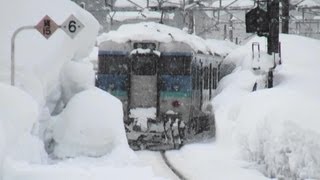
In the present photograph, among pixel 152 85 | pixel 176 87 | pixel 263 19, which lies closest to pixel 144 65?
pixel 152 85

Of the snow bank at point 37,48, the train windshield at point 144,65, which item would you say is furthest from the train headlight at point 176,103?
the snow bank at point 37,48

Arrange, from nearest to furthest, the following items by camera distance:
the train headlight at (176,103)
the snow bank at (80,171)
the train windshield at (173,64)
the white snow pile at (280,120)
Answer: the snow bank at (80,171) < the white snow pile at (280,120) < the train headlight at (176,103) < the train windshield at (173,64)

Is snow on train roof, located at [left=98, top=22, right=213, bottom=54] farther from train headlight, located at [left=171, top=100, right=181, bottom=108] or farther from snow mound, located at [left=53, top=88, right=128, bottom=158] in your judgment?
snow mound, located at [left=53, top=88, right=128, bottom=158]

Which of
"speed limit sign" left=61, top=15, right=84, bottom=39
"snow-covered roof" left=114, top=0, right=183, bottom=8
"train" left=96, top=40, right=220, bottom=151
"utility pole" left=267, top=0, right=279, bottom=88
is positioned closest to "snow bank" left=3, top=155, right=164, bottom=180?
"speed limit sign" left=61, top=15, right=84, bottom=39

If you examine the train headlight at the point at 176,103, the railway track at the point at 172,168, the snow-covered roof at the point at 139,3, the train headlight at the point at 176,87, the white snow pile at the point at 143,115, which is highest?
the snow-covered roof at the point at 139,3

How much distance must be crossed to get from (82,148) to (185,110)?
7422 mm

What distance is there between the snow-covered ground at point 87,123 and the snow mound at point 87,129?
18mm

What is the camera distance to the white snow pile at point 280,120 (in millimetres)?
11794

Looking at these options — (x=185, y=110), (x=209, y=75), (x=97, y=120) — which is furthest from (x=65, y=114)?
(x=209, y=75)

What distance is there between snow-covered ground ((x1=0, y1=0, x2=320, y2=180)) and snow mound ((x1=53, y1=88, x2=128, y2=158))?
0.02 metres

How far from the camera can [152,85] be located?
61.9 feet

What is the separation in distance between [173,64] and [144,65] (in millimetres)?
863

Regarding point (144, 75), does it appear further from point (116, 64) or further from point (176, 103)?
point (176, 103)

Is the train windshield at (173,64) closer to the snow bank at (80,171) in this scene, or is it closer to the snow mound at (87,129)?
the snow mound at (87,129)
